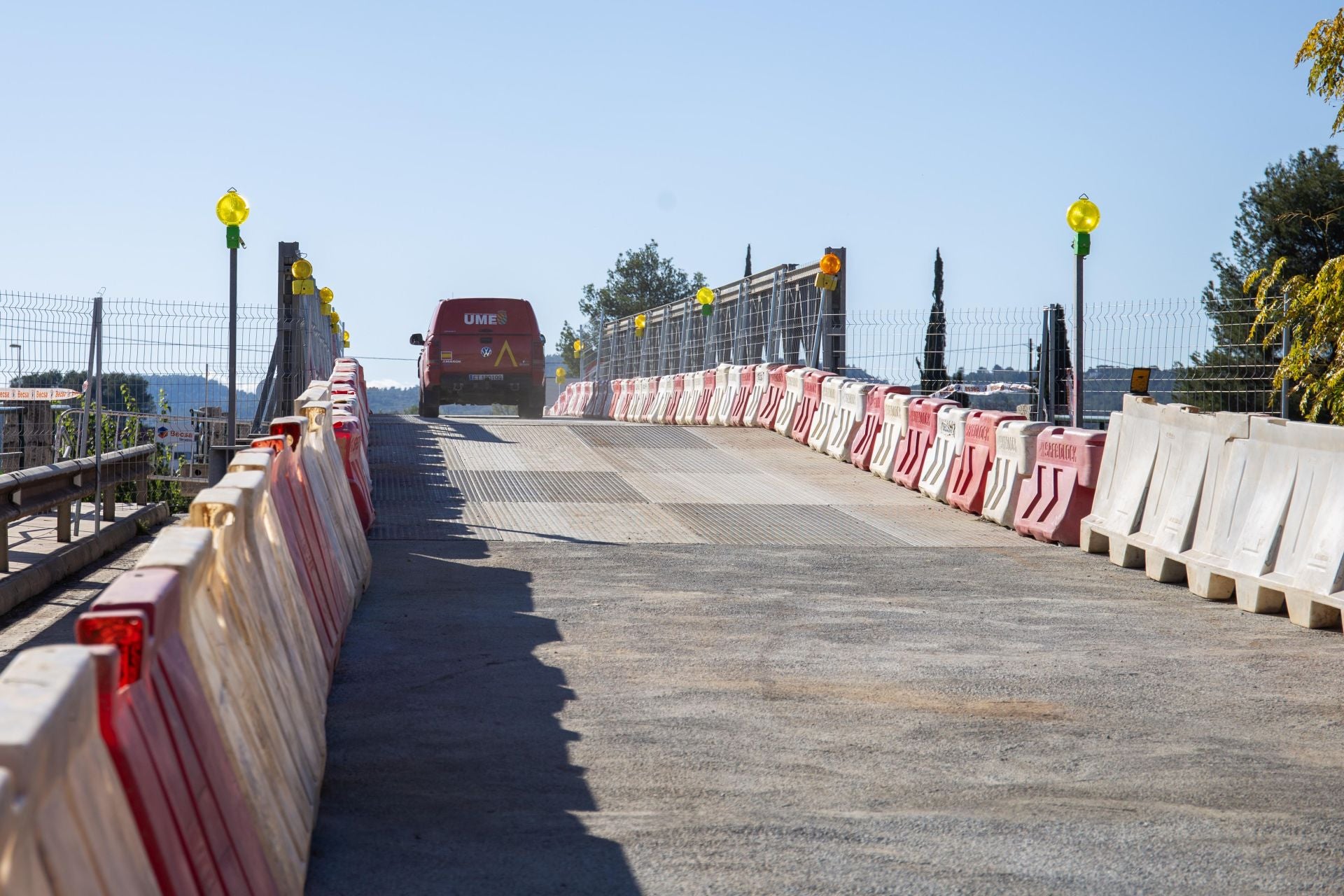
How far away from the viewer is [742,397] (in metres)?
24.0

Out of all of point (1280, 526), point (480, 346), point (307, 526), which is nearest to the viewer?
point (307, 526)

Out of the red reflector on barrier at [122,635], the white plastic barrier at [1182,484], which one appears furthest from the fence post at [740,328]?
the red reflector on barrier at [122,635]

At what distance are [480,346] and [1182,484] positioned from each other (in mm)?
24096

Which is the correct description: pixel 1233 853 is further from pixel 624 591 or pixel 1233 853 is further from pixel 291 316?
pixel 291 316

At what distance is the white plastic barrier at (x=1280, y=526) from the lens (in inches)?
322

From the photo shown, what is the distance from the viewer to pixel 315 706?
16.3 ft

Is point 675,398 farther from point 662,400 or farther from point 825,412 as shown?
point 825,412

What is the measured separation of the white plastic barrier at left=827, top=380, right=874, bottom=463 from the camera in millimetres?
17828

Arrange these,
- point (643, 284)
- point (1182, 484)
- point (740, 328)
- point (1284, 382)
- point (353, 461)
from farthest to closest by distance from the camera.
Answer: point (643, 284)
point (740, 328)
point (1284, 382)
point (353, 461)
point (1182, 484)

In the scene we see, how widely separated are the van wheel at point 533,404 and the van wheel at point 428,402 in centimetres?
180

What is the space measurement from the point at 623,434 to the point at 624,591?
12400 millimetres

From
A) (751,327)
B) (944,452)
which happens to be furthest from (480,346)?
(944,452)

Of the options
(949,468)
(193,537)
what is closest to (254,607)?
(193,537)

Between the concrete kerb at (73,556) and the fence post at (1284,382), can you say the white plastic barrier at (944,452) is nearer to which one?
the fence post at (1284,382)
